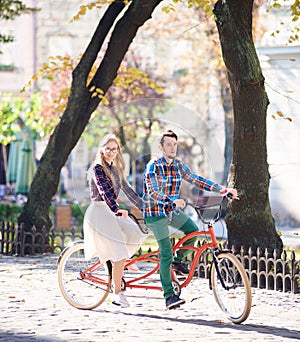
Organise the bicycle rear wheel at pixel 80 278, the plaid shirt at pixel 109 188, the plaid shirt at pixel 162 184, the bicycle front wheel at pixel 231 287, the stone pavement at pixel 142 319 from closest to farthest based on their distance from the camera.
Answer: the stone pavement at pixel 142 319, the bicycle front wheel at pixel 231 287, the plaid shirt at pixel 162 184, the plaid shirt at pixel 109 188, the bicycle rear wheel at pixel 80 278

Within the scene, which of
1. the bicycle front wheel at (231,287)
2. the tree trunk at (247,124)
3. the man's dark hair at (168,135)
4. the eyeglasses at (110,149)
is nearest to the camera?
the bicycle front wheel at (231,287)

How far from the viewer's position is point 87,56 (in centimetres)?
Result: 1602

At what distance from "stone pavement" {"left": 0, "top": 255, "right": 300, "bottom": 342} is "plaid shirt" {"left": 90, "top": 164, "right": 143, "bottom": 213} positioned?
43.3 inches

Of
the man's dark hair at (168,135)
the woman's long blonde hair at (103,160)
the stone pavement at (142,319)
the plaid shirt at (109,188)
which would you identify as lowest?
the stone pavement at (142,319)

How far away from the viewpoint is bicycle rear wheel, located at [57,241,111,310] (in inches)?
380

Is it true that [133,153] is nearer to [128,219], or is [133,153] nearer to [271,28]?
[271,28]

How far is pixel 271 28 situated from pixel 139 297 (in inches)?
561

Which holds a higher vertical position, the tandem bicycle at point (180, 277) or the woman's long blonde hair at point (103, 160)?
the woman's long blonde hair at point (103, 160)

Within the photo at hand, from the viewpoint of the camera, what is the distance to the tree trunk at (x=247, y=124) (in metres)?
12.0

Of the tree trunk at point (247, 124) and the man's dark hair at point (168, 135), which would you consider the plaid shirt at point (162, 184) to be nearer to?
the man's dark hair at point (168, 135)

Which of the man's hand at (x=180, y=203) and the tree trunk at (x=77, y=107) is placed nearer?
the man's hand at (x=180, y=203)

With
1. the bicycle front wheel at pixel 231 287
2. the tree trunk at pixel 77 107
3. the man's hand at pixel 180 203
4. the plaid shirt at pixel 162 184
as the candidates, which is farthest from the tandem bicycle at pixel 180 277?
the tree trunk at pixel 77 107

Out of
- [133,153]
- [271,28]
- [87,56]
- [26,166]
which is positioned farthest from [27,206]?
[133,153]

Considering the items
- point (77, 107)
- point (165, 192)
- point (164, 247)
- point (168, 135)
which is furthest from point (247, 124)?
point (77, 107)
